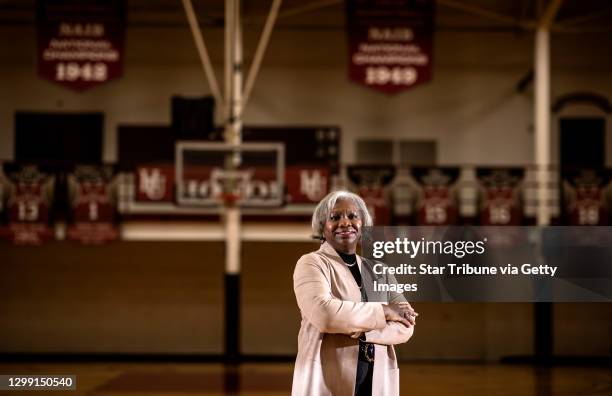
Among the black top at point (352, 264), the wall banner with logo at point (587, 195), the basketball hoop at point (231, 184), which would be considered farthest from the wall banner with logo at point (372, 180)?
the black top at point (352, 264)

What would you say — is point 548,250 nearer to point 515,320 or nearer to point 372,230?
point 372,230

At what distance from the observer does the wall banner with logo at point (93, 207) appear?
37.2 ft

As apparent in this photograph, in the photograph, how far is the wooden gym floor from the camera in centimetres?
912

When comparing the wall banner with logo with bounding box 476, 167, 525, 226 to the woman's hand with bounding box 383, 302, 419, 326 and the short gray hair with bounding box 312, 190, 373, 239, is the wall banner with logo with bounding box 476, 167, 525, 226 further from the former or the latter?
the woman's hand with bounding box 383, 302, 419, 326

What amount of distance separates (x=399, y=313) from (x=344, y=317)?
0.73 feet

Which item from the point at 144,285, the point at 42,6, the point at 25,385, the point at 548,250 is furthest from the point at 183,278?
the point at 548,250

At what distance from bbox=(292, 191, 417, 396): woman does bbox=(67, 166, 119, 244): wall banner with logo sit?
29.7 feet

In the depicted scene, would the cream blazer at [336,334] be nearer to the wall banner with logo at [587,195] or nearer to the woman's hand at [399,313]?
the woman's hand at [399,313]

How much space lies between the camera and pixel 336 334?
2748 millimetres

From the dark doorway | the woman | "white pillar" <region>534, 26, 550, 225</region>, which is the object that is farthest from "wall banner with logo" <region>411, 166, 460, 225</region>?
the woman

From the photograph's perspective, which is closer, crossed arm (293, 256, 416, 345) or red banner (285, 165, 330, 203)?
crossed arm (293, 256, 416, 345)

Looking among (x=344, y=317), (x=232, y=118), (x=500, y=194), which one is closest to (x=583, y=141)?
(x=500, y=194)

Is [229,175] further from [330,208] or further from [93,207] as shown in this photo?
[330,208]

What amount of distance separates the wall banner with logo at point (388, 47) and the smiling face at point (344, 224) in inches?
298
